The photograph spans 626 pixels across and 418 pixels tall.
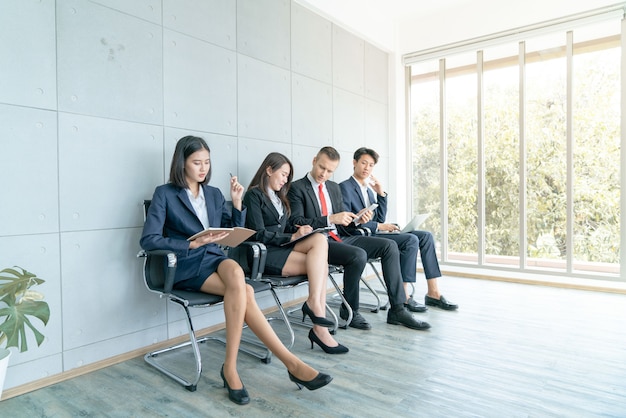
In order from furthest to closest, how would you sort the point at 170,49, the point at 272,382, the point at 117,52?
the point at 170,49 < the point at 117,52 < the point at 272,382

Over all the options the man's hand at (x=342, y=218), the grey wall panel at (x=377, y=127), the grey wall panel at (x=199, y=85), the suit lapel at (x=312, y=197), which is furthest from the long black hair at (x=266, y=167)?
the grey wall panel at (x=377, y=127)

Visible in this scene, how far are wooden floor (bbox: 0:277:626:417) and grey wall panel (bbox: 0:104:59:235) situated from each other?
0.93 m

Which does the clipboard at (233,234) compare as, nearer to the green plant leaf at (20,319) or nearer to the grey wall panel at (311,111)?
the green plant leaf at (20,319)

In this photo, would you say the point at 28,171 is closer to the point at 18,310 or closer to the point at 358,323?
the point at 18,310

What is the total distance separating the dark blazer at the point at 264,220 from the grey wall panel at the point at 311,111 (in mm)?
1136

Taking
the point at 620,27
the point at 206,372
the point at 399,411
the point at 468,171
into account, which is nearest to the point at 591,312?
the point at 468,171

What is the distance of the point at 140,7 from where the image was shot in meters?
2.87

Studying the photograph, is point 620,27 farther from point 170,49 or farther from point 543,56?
point 170,49

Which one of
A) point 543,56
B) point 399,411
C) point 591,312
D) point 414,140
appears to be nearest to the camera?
point 399,411

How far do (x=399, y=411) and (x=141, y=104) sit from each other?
95.9 inches

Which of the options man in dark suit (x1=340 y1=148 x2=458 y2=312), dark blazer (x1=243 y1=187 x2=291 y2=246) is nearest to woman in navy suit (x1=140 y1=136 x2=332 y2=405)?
dark blazer (x1=243 y1=187 x2=291 y2=246)

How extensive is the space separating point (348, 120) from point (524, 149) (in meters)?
2.13

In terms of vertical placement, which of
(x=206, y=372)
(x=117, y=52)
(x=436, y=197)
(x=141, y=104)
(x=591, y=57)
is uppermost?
(x=591, y=57)

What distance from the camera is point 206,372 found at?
2.56 metres
